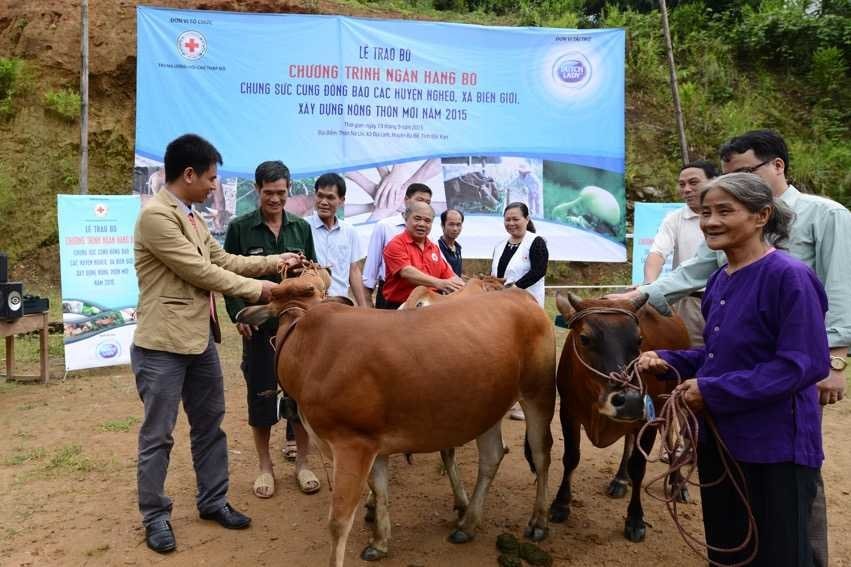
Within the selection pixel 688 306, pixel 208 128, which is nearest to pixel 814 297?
pixel 688 306

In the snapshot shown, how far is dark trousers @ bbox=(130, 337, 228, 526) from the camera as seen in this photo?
3807mm

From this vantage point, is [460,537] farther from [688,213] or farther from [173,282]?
[688,213]

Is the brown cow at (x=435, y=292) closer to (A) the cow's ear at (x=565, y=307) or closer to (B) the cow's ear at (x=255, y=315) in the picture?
(A) the cow's ear at (x=565, y=307)

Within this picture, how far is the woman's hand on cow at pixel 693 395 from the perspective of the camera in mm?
2566

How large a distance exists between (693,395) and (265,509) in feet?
10.3

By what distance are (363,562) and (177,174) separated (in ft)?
8.21

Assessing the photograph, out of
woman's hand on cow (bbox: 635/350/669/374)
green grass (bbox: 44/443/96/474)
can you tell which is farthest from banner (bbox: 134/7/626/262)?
woman's hand on cow (bbox: 635/350/669/374)

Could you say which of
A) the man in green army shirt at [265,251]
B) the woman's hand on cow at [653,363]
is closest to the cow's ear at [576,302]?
the woman's hand on cow at [653,363]

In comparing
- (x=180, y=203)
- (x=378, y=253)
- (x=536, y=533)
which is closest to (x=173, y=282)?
(x=180, y=203)

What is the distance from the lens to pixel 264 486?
4.76 m

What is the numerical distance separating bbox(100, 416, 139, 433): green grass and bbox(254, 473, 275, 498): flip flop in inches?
78.8

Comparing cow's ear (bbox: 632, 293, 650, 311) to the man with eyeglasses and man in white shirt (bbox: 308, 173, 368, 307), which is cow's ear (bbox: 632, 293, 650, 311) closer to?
the man with eyeglasses

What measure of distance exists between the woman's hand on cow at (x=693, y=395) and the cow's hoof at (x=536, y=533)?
189 centimetres

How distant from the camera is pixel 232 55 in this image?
970cm
